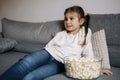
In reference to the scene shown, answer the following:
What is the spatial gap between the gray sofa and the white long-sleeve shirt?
16 cm

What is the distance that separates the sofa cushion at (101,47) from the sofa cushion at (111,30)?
0.24 ft

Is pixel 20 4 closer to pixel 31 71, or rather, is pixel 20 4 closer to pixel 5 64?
pixel 5 64

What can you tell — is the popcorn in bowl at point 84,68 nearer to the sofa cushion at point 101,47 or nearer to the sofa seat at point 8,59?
the sofa cushion at point 101,47

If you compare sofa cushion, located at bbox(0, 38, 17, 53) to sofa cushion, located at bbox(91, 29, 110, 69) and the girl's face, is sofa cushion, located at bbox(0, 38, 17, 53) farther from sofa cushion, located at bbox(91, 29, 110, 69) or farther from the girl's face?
sofa cushion, located at bbox(91, 29, 110, 69)

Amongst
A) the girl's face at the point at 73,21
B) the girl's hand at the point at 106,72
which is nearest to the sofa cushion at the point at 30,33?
the girl's face at the point at 73,21

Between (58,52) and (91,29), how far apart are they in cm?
37

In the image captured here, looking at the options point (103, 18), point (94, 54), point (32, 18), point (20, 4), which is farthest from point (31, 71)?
point (20, 4)

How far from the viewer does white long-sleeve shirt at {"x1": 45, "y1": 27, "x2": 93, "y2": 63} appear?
170 centimetres

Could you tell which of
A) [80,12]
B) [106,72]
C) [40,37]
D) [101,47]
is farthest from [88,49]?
[40,37]

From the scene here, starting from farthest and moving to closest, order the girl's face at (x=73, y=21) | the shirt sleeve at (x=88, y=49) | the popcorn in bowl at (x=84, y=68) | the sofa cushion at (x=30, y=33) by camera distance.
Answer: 1. the sofa cushion at (x=30, y=33)
2. the girl's face at (x=73, y=21)
3. the shirt sleeve at (x=88, y=49)
4. the popcorn in bowl at (x=84, y=68)

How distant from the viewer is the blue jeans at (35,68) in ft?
4.99

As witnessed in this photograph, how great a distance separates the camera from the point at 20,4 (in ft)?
9.16

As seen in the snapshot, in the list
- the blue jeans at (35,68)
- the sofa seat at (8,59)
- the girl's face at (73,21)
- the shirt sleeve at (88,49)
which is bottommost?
the sofa seat at (8,59)

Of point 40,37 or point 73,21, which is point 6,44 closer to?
point 40,37
